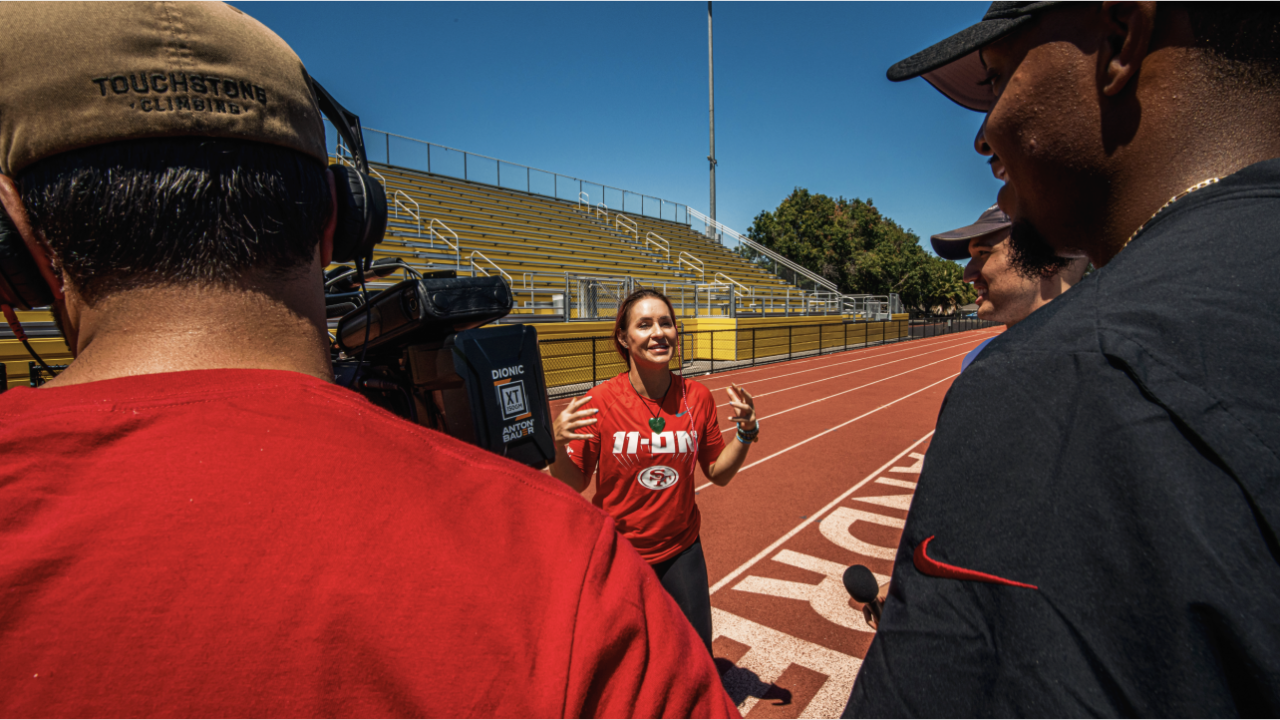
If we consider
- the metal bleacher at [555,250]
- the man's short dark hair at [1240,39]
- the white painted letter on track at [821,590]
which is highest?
the metal bleacher at [555,250]

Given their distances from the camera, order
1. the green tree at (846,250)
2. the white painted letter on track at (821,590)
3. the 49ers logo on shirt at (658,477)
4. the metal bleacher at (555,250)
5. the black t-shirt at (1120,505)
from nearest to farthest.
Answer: the black t-shirt at (1120,505) → the 49ers logo on shirt at (658,477) → the white painted letter on track at (821,590) → the metal bleacher at (555,250) → the green tree at (846,250)

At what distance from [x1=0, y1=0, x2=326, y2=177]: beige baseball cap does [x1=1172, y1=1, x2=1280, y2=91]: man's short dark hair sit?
3.94 ft

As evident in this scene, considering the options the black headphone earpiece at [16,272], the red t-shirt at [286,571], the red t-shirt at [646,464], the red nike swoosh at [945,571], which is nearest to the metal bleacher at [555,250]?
the red t-shirt at [646,464]

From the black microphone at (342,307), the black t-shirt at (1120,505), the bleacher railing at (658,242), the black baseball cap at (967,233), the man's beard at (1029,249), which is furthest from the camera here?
the bleacher railing at (658,242)

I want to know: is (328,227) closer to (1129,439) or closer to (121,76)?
(121,76)

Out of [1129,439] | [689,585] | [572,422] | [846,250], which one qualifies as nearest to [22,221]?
[1129,439]

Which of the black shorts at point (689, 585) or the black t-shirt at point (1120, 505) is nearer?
the black t-shirt at point (1120, 505)

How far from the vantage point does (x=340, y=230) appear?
1.13 metres

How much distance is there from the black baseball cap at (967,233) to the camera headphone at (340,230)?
3340 mm

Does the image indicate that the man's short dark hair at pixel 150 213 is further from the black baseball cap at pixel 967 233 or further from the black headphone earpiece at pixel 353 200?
the black baseball cap at pixel 967 233

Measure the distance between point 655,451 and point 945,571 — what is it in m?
2.24

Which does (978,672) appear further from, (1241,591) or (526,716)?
(526,716)

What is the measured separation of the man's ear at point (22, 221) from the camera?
76 cm

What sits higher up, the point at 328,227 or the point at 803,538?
the point at 328,227
